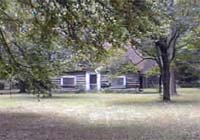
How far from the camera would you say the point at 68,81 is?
4956 centimetres

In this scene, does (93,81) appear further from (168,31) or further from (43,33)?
(43,33)

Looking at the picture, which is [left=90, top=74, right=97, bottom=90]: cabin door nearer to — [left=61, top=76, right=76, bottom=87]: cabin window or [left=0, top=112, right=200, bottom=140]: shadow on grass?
[left=61, top=76, right=76, bottom=87]: cabin window

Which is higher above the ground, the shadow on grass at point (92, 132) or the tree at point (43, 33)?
the tree at point (43, 33)

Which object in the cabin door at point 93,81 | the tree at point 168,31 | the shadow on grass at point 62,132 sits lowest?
the shadow on grass at point 62,132

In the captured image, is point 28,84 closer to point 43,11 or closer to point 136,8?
point 43,11

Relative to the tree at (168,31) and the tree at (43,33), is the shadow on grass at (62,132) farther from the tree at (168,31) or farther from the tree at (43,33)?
the tree at (168,31)

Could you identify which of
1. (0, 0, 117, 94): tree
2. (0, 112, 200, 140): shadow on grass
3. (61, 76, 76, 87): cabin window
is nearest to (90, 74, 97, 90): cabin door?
(61, 76, 76, 87): cabin window

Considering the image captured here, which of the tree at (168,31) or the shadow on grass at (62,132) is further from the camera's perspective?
the tree at (168,31)

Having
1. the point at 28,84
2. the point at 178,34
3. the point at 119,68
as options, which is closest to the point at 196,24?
the point at 178,34

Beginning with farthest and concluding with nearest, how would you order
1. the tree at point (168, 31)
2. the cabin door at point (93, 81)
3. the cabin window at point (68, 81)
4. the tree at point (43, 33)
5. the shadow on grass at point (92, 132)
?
the cabin window at point (68, 81)
the cabin door at point (93, 81)
the tree at point (168, 31)
the tree at point (43, 33)
the shadow on grass at point (92, 132)

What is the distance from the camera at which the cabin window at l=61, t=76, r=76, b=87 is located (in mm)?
49100

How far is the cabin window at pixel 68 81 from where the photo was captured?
49100mm

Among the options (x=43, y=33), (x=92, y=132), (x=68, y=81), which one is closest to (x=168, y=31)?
(x=43, y=33)

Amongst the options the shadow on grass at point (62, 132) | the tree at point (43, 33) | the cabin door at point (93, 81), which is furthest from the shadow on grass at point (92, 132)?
the cabin door at point (93, 81)
